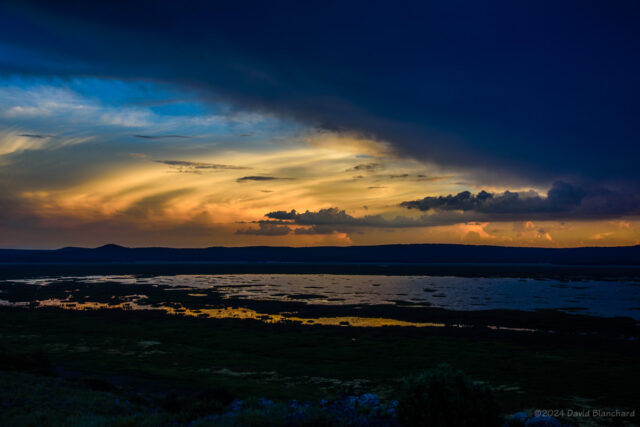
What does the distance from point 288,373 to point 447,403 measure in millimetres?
18075

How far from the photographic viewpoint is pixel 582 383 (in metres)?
25.6

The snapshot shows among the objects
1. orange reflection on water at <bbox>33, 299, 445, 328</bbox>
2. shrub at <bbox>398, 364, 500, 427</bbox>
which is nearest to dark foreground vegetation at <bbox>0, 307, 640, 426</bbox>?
shrub at <bbox>398, 364, 500, 427</bbox>

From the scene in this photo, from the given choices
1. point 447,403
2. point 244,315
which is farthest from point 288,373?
point 244,315

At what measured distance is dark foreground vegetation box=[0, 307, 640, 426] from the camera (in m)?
14.9

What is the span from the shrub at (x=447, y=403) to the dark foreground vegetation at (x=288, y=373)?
4 centimetres

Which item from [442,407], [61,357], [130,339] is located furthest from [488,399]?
[130,339]

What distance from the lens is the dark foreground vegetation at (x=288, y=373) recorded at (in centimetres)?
1485

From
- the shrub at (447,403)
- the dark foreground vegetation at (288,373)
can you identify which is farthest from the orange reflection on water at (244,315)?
the shrub at (447,403)

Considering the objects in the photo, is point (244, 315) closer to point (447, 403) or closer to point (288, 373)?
point (288, 373)

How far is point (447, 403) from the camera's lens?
1272 centimetres

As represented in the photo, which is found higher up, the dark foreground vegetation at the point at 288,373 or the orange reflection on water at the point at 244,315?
the dark foreground vegetation at the point at 288,373

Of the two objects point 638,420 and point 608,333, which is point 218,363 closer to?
point 638,420

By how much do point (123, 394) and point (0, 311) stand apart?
172ft

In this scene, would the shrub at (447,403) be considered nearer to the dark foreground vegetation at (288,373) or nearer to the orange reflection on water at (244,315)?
the dark foreground vegetation at (288,373)
